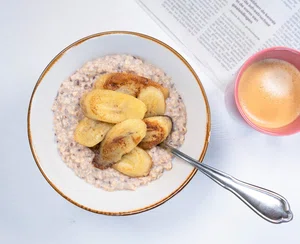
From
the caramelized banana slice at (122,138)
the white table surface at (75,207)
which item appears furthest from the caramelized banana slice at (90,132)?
the white table surface at (75,207)

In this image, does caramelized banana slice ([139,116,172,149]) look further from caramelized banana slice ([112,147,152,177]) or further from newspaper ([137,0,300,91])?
newspaper ([137,0,300,91])

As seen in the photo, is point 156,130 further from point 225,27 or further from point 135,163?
point 225,27

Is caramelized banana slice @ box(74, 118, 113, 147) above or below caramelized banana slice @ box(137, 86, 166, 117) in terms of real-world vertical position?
below

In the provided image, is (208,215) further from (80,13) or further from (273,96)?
(80,13)

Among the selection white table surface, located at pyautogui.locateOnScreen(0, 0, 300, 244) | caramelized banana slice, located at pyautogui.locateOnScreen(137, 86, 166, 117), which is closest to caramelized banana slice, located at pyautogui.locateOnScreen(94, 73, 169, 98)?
caramelized banana slice, located at pyautogui.locateOnScreen(137, 86, 166, 117)

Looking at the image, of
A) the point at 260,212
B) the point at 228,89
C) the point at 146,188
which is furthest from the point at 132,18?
the point at 260,212

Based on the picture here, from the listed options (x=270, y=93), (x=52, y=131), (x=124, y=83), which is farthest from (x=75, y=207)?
(x=270, y=93)
